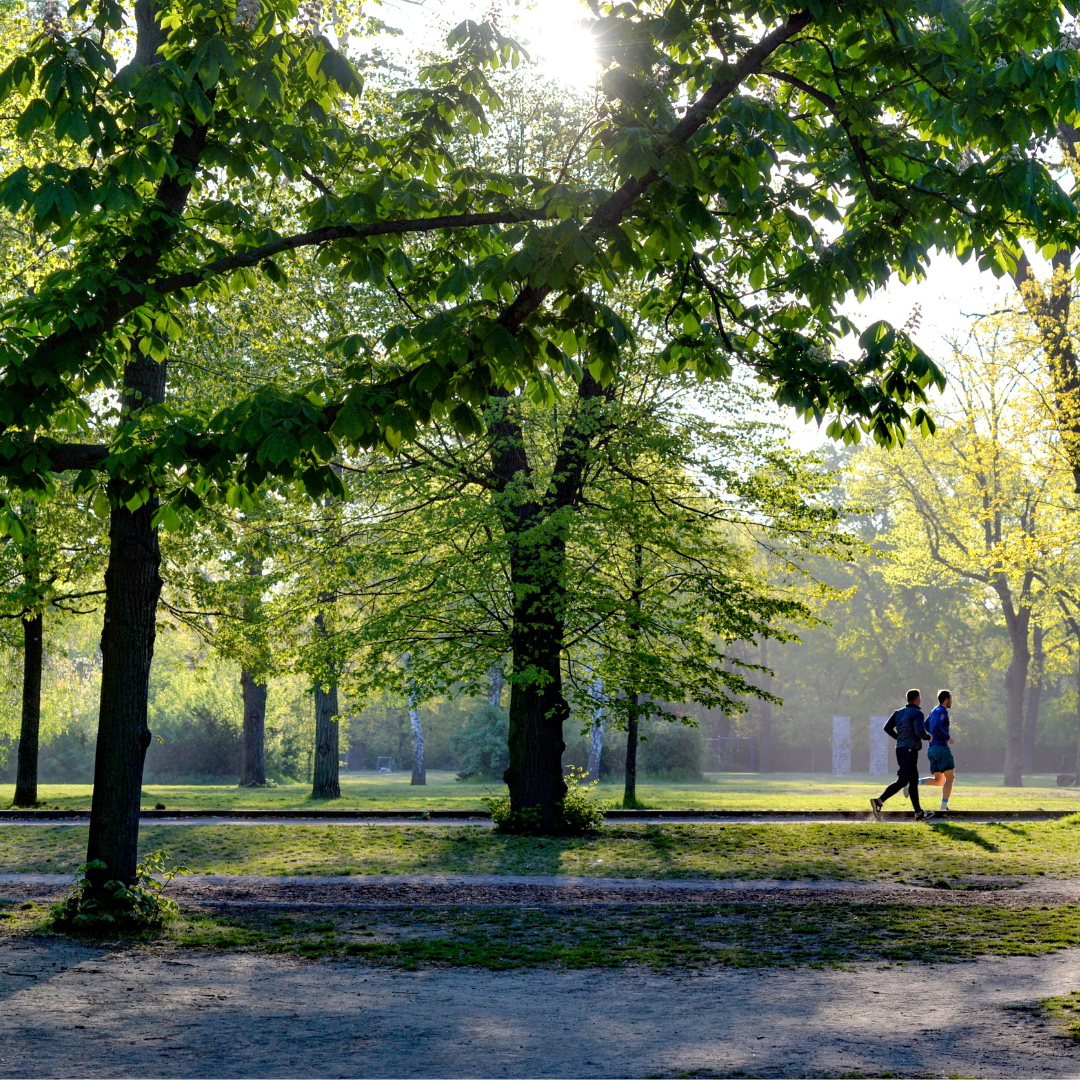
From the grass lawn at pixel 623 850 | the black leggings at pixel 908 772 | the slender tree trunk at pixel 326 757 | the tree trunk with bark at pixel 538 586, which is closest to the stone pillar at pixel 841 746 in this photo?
the slender tree trunk at pixel 326 757

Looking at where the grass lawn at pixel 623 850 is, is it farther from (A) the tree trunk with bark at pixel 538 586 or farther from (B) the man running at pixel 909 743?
(B) the man running at pixel 909 743

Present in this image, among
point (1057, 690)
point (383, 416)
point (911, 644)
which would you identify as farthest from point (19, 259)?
point (1057, 690)

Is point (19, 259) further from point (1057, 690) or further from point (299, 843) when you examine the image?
point (1057, 690)

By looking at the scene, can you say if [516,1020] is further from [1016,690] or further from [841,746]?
[841,746]

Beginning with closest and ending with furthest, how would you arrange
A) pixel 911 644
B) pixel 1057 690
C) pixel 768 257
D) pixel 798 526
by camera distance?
pixel 768 257 < pixel 798 526 < pixel 911 644 < pixel 1057 690

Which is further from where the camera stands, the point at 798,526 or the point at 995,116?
the point at 798,526

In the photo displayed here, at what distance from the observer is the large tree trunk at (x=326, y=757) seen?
26.0 m

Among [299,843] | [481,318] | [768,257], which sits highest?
[768,257]

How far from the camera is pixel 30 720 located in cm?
2161

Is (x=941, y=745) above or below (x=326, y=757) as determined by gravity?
above

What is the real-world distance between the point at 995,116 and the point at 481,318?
2884 millimetres

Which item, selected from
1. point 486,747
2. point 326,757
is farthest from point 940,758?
point 486,747

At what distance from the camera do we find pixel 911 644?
65562 millimetres

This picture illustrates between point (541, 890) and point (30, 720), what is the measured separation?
14.8m
